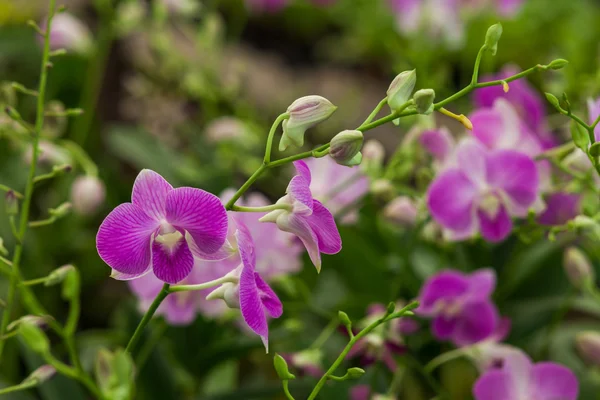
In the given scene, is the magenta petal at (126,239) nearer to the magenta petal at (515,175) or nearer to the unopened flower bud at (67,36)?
the magenta petal at (515,175)

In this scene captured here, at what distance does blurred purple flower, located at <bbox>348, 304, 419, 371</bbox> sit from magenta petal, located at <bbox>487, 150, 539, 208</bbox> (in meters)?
0.13

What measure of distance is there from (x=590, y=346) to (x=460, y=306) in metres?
0.11

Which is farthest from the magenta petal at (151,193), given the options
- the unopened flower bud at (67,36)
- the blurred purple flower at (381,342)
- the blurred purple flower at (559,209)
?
the unopened flower bud at (67,36)

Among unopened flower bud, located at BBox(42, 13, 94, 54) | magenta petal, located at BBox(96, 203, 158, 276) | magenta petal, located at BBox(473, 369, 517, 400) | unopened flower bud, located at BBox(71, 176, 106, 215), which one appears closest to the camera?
magenta petal, located at BBox(96, 203, 158, 276)

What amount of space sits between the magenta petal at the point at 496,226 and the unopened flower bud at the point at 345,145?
0.71 feet

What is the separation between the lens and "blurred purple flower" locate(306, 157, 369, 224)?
577 mm

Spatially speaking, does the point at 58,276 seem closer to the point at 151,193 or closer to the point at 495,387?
the point at 151,193

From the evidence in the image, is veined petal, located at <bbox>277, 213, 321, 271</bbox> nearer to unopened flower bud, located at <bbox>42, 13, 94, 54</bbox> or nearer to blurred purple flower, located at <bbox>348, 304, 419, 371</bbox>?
blurred purple flower, located at <bbox>348, 304, 419, 371</bbox>

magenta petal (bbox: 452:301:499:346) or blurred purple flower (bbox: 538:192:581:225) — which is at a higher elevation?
blurred purple flower (bbox: 538:192:581:225)

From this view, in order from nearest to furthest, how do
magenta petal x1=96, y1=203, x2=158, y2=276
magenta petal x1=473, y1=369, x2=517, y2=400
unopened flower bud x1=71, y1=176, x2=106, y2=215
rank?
magenta petal x1=96, y1=203, x2=158, y2=276 < magenta petal x1=473, y1=369, x2=517, y2=400 < unopened flower bud x1=71, y1=176, x2=106, y2=215

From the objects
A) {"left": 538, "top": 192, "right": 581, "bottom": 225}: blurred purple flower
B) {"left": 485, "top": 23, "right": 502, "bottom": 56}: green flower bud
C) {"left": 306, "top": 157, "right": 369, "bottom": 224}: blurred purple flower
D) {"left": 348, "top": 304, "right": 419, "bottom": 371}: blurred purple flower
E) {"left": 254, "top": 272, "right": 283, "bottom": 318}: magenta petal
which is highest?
{"left": 485, "top": 23, "right": 502, "bottom": 56}: green flower bud

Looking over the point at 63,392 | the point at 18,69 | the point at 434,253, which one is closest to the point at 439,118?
the point at 434,253

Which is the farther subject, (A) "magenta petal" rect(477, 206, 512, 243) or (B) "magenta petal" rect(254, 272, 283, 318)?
(A) "magenta petal" rect(477, 206, 512, 243)

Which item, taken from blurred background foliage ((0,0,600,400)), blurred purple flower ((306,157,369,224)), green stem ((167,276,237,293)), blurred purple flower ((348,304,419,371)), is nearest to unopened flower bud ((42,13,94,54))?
blurred background foliage ((0,0,600,400))
